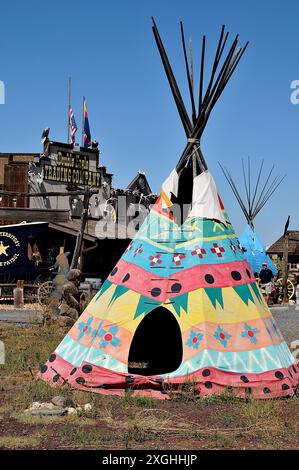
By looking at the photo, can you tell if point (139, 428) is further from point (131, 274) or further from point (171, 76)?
point (171, 76)

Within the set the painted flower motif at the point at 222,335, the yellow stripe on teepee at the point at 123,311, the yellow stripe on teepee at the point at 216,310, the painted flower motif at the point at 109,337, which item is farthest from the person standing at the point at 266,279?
the painted flower motif at the point at 109,337

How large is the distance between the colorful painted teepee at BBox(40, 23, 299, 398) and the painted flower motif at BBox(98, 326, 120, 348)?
0.01 m

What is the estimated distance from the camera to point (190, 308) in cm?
806

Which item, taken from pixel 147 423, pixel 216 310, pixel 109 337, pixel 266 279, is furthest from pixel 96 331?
pixel 266 279

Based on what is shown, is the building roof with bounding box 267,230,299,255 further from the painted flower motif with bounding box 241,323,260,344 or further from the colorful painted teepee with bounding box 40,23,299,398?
the painted flower motif with bounding box 241,323,260,344

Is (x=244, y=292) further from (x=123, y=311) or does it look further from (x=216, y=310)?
(x=123, y=311)

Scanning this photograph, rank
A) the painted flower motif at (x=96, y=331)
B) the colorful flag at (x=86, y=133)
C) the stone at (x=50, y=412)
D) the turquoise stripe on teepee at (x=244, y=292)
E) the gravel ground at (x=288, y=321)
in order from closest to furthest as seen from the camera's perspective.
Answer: the stone at (x=50, y=412), the painted flower motif at (x=96, y=331), the turquoise stripe on teepee at (x=244, y=292), the gravel ground at (x=288, y=321), the colorful flag at (x=86, y=133)

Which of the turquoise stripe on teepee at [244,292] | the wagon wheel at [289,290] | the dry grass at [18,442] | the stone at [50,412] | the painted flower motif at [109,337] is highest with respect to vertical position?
the turquoise stripe on teepee at [244,292]

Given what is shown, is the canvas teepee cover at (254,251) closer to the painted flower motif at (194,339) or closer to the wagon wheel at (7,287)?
the wagon wheel at (7,287)

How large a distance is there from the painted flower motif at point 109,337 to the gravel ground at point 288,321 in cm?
603

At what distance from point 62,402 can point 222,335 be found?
2255mm

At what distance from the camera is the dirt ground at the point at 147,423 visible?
5.79m
